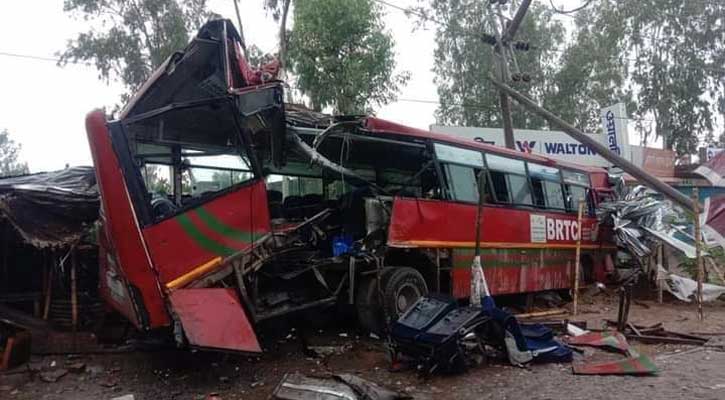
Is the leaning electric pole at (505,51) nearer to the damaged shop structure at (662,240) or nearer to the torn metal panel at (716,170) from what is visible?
the damaged shop structure at (662,240)

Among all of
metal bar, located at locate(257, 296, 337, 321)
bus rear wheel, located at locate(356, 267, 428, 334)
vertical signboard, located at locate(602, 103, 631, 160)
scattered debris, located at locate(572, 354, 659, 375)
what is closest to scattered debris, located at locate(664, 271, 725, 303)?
scattered debris, located at locate(572, 354, 659, 375)

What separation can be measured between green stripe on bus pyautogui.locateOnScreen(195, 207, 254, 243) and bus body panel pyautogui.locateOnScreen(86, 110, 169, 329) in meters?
0.62

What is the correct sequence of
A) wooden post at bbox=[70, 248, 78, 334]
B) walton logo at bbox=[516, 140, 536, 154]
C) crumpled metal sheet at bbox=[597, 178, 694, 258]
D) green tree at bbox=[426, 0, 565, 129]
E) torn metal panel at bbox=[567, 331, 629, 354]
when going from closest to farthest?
1. wooden post at bbox=[70, 248, 78, 334]
2. torn metal panel at bbox=[567, 331, 629, 354]
3. crumpled metal sheet at bbox=[597, 178, 694, 258]
4. walton logo at bbox=[516, 140, 536, 154]
5. green tree at bbox=[426, 0, 565, 129]

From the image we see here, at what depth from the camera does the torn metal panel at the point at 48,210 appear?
6.24 m

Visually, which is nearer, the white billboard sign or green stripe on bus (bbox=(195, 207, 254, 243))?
green stripe on bus (bbox=(195, 207, 254, 243))

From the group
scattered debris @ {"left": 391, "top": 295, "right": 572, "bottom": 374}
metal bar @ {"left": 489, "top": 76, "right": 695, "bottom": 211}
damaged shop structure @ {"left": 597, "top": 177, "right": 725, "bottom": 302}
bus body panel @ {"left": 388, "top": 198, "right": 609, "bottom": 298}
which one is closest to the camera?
scattered debris @ {"left": 391, "top": 295, "right": 572, "bottom": 374}

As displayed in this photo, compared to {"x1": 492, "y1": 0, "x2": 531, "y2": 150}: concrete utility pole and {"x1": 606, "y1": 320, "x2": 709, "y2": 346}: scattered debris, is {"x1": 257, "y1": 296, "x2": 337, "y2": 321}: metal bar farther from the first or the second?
{"x1": 492, "y1": 0, "x2": 531, "y2": 150}: concrete utility pole

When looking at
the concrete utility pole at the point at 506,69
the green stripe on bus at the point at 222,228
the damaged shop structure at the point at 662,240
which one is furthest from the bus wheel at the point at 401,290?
the concrete utility pole at the point at 506,69

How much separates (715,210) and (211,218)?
9.23 metres

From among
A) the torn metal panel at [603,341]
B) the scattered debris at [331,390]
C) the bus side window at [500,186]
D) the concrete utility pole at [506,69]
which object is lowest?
the torn metal panel at [603,341]

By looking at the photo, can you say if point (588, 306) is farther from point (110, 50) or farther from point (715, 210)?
point (110, 50)

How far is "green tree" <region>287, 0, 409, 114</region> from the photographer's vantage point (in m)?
17.3

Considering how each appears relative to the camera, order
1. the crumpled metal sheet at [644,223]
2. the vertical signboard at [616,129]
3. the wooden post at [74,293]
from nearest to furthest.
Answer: the wooden post at [74,293] → the crumpled metal sheet at [644,223] → the vertical signboard at [616,129]

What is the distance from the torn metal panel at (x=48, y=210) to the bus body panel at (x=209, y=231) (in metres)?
1.92
